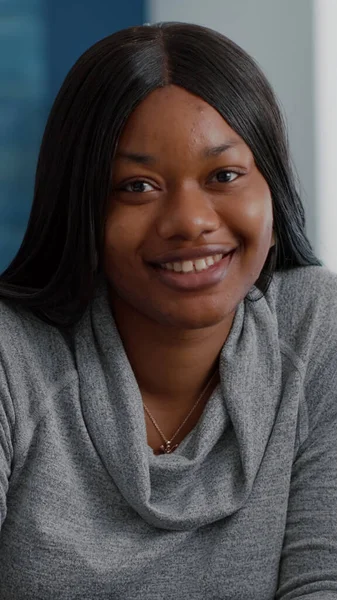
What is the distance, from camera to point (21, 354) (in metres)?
1.42

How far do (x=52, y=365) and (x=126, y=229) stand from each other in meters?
0.22

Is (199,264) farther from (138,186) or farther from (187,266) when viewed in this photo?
(138,186)

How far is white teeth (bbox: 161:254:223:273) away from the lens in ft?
4.40

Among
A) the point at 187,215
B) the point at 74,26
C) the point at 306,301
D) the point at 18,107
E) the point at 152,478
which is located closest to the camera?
the point at 187,215

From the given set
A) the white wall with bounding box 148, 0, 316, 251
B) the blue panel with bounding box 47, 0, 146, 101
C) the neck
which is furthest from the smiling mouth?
the blue panel with bounding box 47, 0, 146, 101

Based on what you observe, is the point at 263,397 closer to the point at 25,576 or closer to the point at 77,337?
the point at 77,337

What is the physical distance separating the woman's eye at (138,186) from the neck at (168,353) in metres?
0.19

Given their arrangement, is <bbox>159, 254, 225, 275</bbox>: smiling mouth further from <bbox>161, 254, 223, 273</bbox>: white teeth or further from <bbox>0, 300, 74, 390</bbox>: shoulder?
<bbox>0, 300, 74, 390</bbox>: shoulder

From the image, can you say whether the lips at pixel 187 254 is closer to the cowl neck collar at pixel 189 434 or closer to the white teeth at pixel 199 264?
the white teeth at pixel 199 264

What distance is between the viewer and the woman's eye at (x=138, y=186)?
1338 mm

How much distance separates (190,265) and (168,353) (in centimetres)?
17

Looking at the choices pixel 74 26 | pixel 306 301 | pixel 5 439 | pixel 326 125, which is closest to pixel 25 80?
pixel 74 26

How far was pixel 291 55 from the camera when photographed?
2.25 meters

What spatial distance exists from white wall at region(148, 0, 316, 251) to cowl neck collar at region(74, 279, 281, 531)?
2.60 ft
